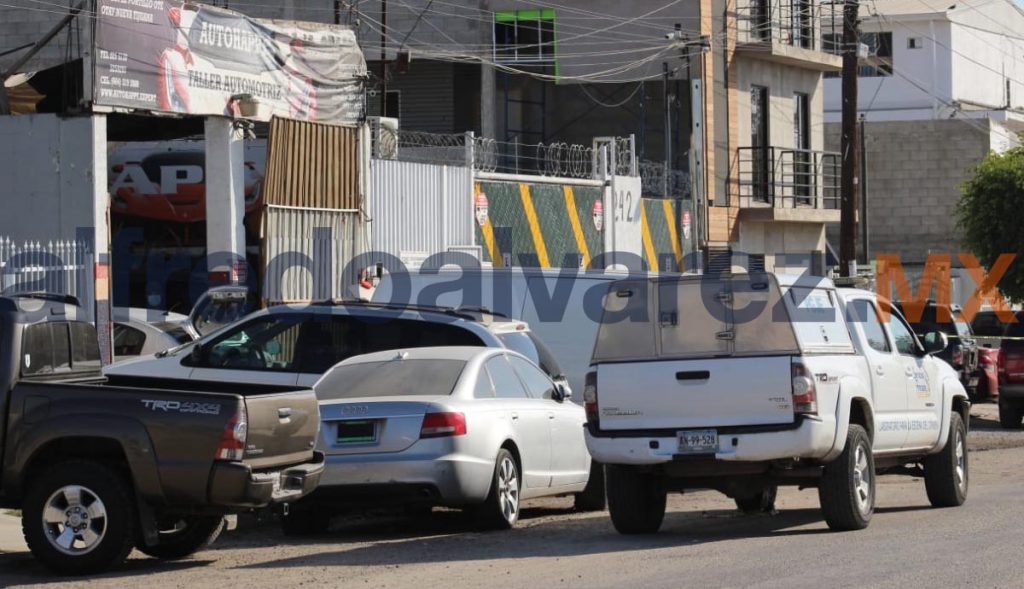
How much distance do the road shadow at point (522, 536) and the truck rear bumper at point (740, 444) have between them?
0.66 m

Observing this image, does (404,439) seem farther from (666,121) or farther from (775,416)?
(666,121)

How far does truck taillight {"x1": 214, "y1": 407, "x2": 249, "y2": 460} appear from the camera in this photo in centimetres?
990

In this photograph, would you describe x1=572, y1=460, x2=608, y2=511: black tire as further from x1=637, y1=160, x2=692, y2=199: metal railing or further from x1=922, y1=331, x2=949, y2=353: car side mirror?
x1=637, y1=160, x2=692, y2=199: metal railing

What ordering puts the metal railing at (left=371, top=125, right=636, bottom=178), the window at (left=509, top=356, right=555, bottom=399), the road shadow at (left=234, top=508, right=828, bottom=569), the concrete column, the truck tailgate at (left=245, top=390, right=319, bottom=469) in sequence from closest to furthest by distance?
the truck tailgate at (left=245, top=390, right=319, bottom=469)
the road shadow at (left=234, top=508, right=828, bottom=569)
the window at (left=509, top=356, right=555, bottom=399)
the concrete column
the metal railing at (left=371, top=125, right=636, bottom=178)

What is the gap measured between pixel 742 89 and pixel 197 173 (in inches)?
586

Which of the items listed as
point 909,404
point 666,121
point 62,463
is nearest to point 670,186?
point 666,121

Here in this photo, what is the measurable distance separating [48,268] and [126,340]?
1324 mm

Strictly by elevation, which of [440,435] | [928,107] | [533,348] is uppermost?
[928,107]

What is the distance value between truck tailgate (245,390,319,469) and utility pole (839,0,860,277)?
20.9 metres

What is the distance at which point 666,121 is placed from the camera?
36.1m

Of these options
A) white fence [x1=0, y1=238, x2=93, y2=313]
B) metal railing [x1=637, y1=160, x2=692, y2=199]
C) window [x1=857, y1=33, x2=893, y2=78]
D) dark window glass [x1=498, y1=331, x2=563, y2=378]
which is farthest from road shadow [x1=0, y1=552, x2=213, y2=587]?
window [x1=857, y1=33, x2=893, y2=78]

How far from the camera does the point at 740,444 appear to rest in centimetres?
1157

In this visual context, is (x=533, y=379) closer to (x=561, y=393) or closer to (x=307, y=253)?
(x=561, y=393)

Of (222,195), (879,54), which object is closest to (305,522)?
(222,195)
